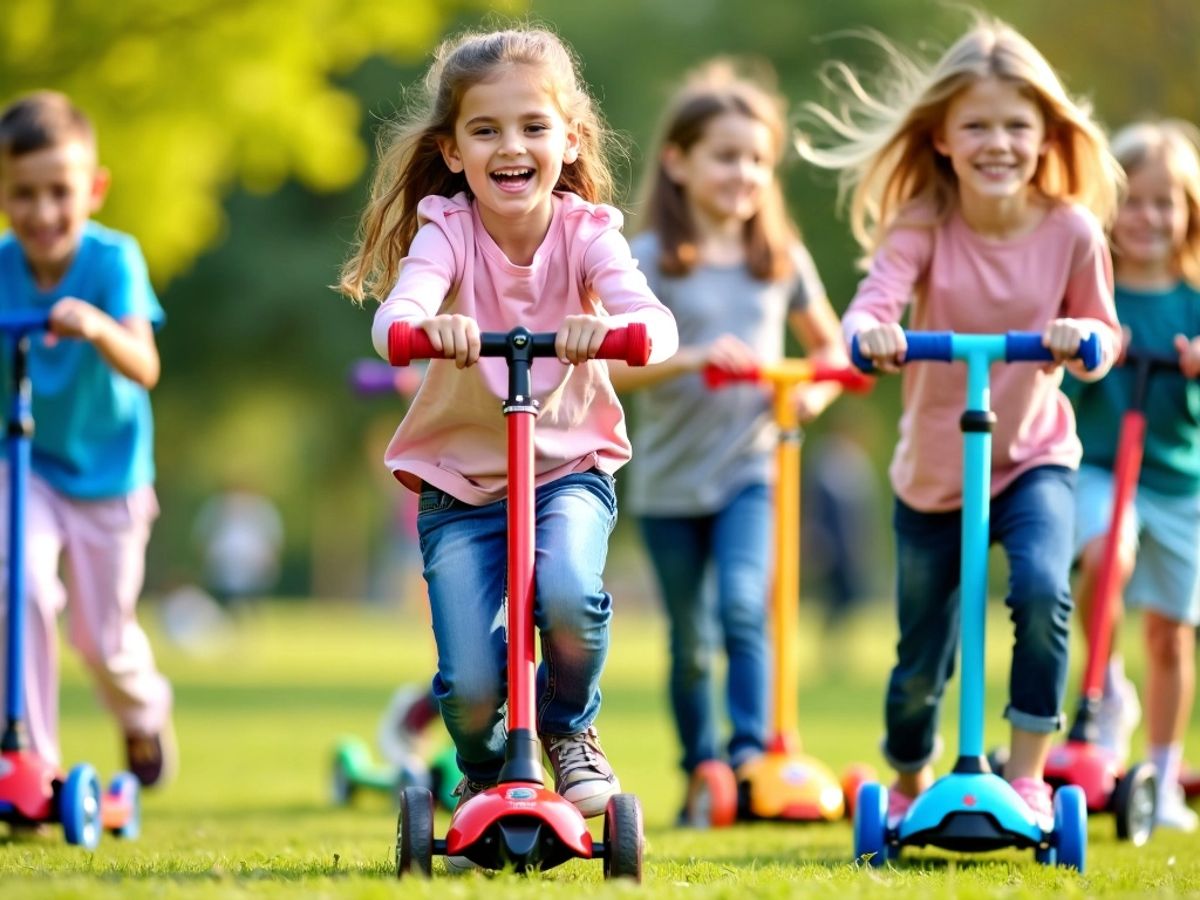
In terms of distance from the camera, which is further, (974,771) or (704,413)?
(704,413)

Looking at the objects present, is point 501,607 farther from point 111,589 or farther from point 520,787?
point 111,589

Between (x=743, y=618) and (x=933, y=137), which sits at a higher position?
(x=933, y=137)

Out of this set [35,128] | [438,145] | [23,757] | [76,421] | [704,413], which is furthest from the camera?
[704,413]

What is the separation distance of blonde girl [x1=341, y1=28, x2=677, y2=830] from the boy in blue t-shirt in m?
1.81

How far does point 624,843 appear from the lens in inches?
174

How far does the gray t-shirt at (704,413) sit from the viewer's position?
756 centimetres

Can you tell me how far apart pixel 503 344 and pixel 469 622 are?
2.33 ft

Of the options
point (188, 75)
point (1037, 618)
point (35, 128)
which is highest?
point (188, 75)

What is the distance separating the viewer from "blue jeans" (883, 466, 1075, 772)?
17.6ft

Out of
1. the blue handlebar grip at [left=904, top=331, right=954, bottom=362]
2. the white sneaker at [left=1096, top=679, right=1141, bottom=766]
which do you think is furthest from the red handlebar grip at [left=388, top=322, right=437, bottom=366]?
the white sneaker at [left=1096, top=679, right=1141, bottom=766]

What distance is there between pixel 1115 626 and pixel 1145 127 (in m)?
1.90

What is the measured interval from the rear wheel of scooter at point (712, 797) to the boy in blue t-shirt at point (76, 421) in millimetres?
1949

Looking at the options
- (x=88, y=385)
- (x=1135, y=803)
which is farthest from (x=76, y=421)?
(x=1135, y=803)

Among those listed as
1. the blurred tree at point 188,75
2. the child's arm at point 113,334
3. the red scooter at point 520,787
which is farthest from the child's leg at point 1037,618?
the blurred tree at point 188,75
